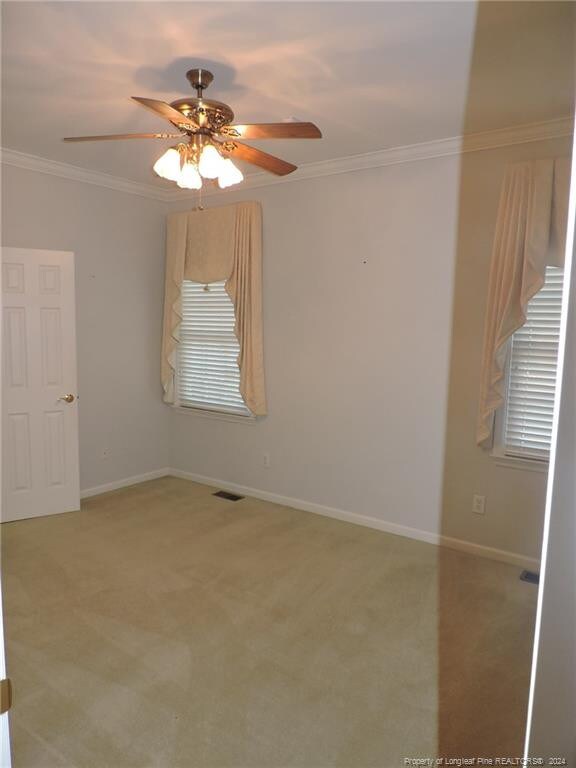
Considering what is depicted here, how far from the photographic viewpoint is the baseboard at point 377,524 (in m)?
3.33

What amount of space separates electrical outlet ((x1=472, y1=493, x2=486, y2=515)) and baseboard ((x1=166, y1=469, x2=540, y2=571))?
23cm

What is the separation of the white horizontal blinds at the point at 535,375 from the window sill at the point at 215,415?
2.13 m

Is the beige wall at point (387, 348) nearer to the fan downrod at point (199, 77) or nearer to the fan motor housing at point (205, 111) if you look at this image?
the fan downrod at point (199, 77)

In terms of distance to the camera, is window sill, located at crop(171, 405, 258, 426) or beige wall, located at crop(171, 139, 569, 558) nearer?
beige wall, located at crop(171, 139, 569, 558)

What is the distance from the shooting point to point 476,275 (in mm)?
3309

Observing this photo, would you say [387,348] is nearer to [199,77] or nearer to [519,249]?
[519,249]

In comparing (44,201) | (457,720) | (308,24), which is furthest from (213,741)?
(44,201)

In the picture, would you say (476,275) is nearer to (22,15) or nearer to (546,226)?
(546,226)

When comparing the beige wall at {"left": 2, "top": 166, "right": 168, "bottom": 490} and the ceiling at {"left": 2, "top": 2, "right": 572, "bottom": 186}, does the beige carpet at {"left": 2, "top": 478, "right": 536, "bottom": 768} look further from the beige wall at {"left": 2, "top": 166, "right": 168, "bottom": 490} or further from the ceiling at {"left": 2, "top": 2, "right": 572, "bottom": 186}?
the ceiling at {"left": 2, "top": 2, "right": 572, "bottom": 186}

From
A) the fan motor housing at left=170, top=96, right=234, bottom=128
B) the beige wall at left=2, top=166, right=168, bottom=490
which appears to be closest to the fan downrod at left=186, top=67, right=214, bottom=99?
the fan motor housing at left=170, top=96, right=234, bottom=128

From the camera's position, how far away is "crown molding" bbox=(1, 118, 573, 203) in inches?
119

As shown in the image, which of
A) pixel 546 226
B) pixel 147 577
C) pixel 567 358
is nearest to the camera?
pixel 567 358

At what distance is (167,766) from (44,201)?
3845mm

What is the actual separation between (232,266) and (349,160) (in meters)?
1.30
